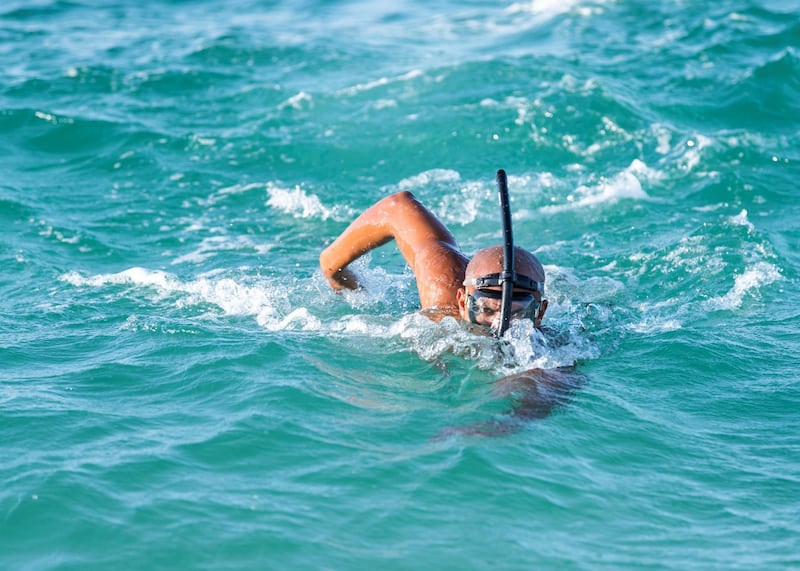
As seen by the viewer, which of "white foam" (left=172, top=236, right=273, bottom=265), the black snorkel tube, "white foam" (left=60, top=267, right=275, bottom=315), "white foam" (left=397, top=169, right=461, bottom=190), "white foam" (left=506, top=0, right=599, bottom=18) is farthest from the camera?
"white foam" (left=506, top=0, right=599, bottom=18)

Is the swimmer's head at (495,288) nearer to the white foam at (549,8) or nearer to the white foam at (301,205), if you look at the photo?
the white foam at (301,205)

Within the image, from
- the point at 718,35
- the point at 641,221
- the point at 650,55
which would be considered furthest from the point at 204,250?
the point at 718,35

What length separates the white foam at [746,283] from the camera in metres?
6.45

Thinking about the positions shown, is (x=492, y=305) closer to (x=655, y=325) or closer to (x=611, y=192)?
(x=655, y=325)

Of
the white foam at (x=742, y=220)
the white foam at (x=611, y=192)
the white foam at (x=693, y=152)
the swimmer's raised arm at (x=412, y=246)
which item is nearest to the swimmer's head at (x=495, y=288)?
the swimmer's raised arm at (x=412, y=246)

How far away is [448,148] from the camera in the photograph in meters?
9.88

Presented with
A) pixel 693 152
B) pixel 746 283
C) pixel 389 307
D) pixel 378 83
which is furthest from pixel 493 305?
pixel 378 83

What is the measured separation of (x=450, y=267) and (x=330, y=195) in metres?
3.52

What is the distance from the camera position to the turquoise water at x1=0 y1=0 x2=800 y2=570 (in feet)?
13.1

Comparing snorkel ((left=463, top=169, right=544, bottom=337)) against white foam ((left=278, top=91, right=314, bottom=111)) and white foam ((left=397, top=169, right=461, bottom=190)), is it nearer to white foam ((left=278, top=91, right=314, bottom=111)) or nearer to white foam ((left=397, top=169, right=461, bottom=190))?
white foam ((left=397, top=169, right=461, bottom=190))

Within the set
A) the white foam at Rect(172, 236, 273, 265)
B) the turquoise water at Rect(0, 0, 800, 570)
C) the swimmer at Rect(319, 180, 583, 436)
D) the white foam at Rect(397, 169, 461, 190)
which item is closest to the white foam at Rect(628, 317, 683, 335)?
the turquoise water at Rect(0, 0, 800, 570)

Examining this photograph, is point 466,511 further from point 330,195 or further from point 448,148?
point 448,148

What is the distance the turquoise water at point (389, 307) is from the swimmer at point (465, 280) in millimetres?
101

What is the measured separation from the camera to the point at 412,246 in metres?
5.79
